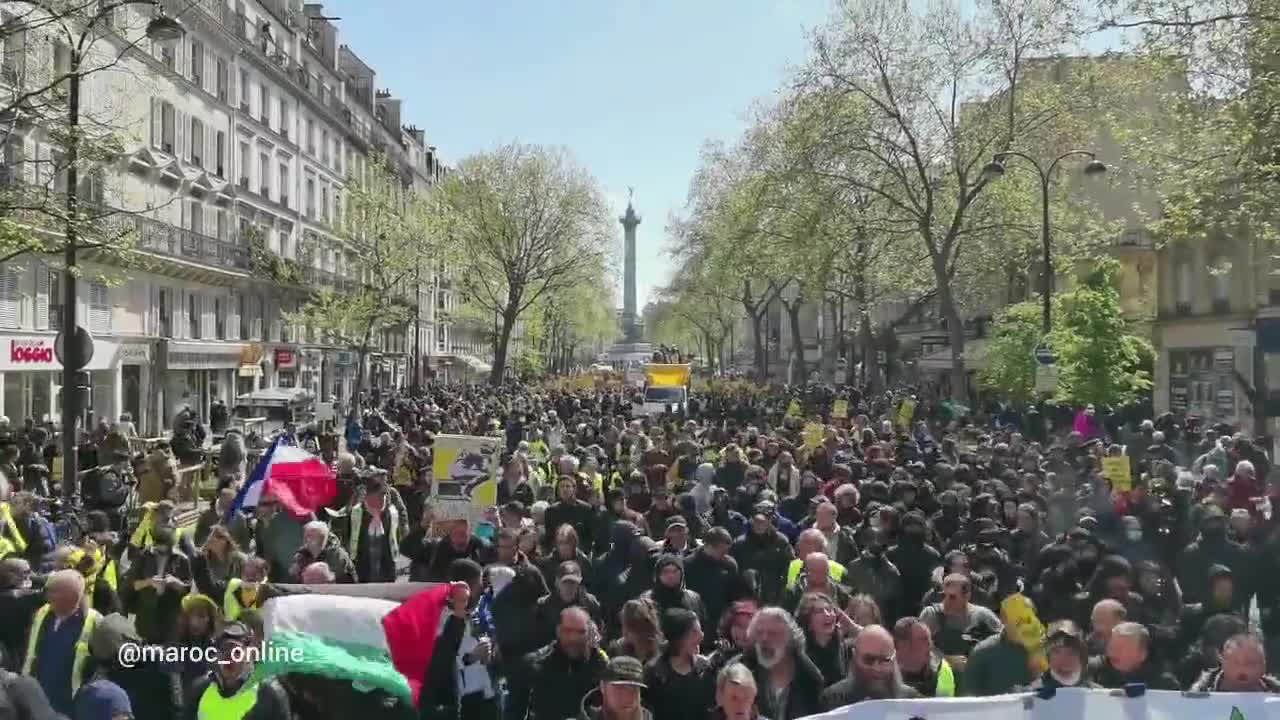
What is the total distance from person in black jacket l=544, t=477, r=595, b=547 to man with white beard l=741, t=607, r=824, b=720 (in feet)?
15.1

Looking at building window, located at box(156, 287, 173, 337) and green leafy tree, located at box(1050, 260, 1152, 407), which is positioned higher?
building window, located at box(156, 287, 173, 337)

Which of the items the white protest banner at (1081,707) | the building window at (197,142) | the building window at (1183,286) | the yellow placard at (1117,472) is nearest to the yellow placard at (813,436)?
the yellow placard at (1117,472)

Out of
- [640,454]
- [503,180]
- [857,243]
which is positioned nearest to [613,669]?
[640,454]

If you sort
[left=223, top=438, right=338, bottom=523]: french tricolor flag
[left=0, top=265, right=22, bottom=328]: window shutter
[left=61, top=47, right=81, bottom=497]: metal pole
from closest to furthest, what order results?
[left=223, top=438, right=338, bottom=523]: french tricolor flag < [left=61, top=47, right=81, bottom=497]: metal pole < [left=0, top=265, right=22, bottom=328]: window shutter

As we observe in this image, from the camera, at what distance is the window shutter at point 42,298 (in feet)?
95.0

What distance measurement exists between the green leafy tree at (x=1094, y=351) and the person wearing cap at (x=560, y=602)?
20.1 meters

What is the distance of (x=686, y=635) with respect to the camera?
607 centimetres

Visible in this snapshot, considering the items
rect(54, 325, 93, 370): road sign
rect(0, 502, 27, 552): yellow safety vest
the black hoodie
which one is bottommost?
the black hoodie

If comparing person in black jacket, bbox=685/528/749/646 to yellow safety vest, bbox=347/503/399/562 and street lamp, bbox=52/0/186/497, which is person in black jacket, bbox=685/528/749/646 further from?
street lamp, bbox=52/0/186/497

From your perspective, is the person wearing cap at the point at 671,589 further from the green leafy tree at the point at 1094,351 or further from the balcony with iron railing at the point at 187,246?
the balcony with iron railing at the point at 187,246

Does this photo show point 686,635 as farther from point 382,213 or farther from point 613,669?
point 382,213

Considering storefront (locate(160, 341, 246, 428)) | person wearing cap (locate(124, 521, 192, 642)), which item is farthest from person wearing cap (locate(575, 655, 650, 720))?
storefront (locate(160, 341, 246, 428))

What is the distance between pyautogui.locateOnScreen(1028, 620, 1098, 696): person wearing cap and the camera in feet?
18.5

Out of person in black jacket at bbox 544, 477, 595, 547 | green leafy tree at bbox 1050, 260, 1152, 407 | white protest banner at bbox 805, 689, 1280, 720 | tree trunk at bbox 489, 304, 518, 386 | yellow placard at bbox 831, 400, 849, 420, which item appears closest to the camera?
white protest banner at bbox 805, 689, 1280, 720
